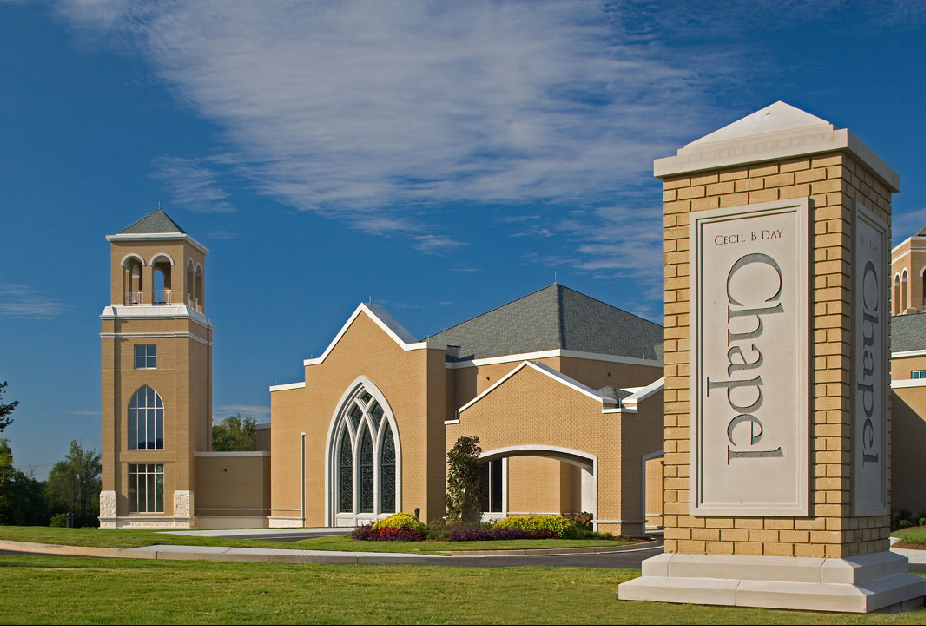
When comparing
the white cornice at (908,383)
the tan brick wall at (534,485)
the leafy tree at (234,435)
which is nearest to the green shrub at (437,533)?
the tan brick wall at (534,485)

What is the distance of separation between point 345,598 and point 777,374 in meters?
5.95

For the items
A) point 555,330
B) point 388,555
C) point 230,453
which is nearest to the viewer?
point 388,555

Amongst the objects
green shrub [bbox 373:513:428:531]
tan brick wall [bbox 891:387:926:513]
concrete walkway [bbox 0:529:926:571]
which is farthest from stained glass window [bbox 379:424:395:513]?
tan brick wall [bbox 891:387:926:513]

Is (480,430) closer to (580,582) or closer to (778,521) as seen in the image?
(580,582)

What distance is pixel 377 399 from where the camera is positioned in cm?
4728

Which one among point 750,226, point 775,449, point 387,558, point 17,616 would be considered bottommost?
point 387,558

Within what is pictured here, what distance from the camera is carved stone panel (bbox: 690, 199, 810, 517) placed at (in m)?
12.1

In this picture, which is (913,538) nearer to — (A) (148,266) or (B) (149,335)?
(B) (149,335)

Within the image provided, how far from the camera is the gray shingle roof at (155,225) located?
192ft

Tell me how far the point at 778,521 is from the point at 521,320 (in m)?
35.3

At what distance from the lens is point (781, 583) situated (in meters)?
11.7

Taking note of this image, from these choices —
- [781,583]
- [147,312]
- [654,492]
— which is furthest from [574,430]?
[147,312]

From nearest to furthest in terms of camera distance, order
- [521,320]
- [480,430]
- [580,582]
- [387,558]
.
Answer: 1. [580,582]
2. [387,558]
3. [480,430]
4. [521,320]

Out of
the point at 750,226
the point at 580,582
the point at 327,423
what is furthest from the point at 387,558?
the point at 327,423
